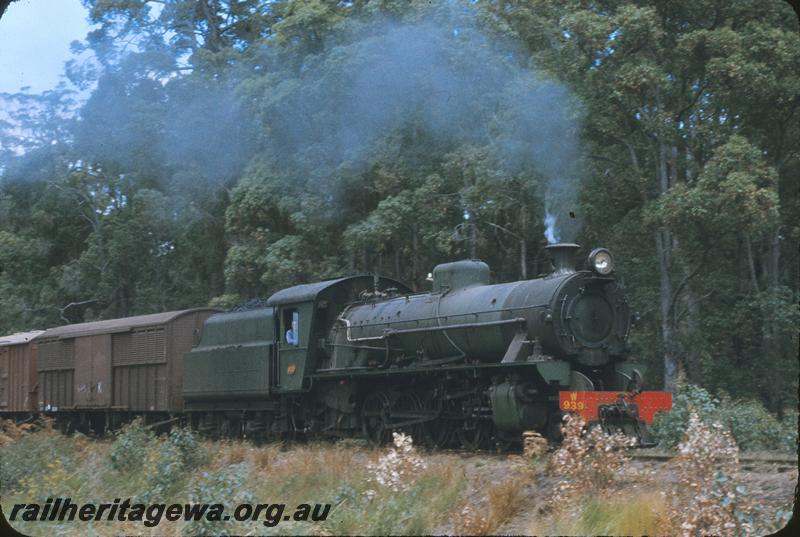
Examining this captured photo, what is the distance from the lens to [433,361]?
15773 mm

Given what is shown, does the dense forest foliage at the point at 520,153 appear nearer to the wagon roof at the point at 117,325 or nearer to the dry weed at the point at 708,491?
the wagon roof at the point at 117,325

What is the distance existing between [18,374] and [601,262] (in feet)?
60.4

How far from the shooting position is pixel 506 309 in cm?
1460

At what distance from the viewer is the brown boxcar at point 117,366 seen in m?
21.0

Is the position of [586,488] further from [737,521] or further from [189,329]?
[189,329]

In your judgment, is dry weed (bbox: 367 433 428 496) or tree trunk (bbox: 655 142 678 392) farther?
tree trunk (bbox: 655 142 678 392)

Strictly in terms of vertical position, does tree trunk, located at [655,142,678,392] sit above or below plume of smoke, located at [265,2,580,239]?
below

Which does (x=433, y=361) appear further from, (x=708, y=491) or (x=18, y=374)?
(x=18, y=374)

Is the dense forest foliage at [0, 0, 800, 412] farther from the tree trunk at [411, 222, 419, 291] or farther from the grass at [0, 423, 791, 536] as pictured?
the grass at [0, 423, 791, 536]

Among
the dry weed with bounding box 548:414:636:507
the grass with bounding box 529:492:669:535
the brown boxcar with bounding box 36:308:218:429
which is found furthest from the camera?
the brown boxcar with bounding box 36:308:218:429

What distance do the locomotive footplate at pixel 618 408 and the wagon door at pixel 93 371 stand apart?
1322 cm

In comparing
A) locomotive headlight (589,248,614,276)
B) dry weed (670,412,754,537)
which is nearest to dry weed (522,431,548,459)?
dry weed (670,412,754,537)

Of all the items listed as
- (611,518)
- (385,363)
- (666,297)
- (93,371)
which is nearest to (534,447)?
(611,518)

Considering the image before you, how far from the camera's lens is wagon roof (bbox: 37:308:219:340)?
69.5 ft
